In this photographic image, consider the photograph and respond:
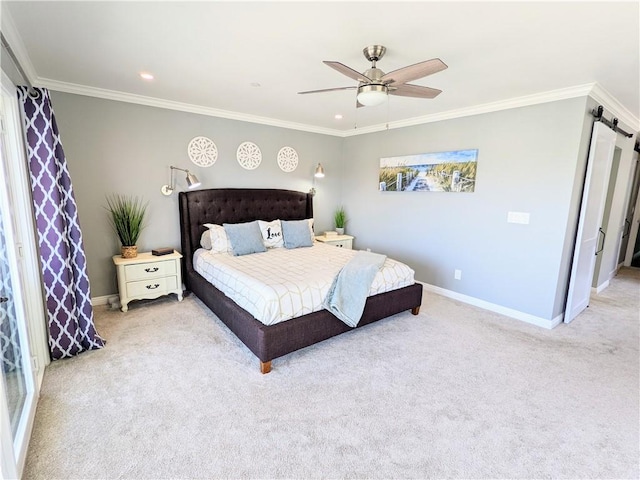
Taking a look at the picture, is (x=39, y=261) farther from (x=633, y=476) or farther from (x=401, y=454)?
(x=633, y=476)

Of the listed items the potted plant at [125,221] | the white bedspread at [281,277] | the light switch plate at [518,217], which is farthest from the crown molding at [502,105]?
the potted plant at [125,221]

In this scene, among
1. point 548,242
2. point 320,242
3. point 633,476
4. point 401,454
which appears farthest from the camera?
point 320,242

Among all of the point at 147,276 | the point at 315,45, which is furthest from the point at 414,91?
the point at 147,276

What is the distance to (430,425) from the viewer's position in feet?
6.55

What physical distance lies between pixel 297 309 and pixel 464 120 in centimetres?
318

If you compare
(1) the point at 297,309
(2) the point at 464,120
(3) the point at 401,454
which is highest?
(2) the point at 464,120

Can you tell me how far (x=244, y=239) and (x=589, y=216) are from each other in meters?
4.01

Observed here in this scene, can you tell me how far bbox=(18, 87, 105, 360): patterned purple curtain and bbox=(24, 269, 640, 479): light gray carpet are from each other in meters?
0.24

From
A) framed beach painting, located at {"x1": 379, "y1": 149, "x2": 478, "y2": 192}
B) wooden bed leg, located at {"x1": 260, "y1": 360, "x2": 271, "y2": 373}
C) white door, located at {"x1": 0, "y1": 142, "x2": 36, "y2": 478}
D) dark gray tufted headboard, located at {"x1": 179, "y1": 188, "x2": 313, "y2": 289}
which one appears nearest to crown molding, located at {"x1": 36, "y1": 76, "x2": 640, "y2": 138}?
framed beach painting, located at {"x1": 379, "y1": 149, "x2": 478, "y2": 192}

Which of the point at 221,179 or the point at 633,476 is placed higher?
the point at 221,179

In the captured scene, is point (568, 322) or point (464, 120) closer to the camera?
point (568, 322)

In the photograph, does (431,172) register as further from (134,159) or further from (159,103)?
(134,159)

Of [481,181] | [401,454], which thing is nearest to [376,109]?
[481,181]

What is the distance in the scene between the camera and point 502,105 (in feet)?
11.5
